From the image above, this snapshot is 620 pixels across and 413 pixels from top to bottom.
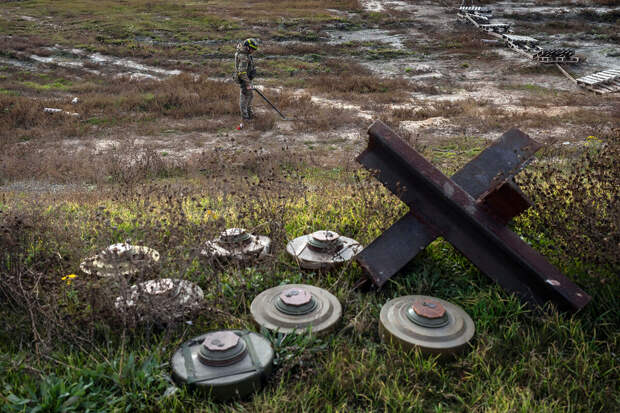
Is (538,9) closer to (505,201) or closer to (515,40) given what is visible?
(515,40)

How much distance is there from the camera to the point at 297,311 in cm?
308

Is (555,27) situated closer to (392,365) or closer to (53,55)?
(53,55)

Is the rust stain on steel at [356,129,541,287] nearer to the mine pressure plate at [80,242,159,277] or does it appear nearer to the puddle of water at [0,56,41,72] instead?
the mine pressure plate at [80,242,159,277]

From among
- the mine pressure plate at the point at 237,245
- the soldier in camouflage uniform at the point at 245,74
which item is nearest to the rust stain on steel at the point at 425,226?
the mine pressure plate at the point at 237,245

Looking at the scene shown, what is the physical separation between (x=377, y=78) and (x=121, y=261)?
60.4ft

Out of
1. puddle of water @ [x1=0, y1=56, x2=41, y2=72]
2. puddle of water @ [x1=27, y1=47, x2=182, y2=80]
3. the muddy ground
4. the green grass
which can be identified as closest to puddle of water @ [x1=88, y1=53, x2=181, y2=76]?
puddle of water @ [x1=27, y1=47, x2=182, y2=80]

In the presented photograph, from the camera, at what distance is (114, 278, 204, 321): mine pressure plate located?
9.77 feet

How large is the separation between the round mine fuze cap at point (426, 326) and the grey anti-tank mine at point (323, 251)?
2.62 feet

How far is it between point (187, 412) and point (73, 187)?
8.30 meters

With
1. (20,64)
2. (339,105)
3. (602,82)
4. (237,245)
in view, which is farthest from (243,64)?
(20,64)

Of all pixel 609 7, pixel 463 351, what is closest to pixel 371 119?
pixel 463 351

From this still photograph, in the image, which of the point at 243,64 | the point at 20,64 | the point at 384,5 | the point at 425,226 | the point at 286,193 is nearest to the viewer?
the point at 425,226

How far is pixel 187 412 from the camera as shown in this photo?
243cm

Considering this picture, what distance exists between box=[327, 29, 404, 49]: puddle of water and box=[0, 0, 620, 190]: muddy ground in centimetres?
7
